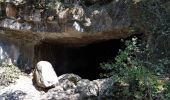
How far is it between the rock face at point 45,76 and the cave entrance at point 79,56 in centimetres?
120

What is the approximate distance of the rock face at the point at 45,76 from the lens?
6629 mm

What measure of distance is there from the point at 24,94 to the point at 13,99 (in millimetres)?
236

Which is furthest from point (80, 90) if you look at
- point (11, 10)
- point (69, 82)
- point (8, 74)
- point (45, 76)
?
point (11, 10)

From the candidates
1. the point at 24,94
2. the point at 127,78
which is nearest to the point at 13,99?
the point at 24,94

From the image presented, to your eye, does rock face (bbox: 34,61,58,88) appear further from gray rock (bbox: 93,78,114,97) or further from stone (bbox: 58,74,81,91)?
gray rock (bbox: 93,78,114,97)

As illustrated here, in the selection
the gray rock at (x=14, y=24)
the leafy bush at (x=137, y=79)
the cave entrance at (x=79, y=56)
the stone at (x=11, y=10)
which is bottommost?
the cave entrance at (x=79, y=56)

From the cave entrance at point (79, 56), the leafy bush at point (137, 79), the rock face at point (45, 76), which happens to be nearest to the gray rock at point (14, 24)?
the cave entrance at point (79, 56)

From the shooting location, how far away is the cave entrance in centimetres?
862

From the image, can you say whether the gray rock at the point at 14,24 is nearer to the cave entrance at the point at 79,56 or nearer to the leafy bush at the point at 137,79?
the cave entrance at the point at 79,56

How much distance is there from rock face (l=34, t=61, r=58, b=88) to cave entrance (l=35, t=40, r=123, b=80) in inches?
47.3

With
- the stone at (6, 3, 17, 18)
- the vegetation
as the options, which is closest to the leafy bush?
the vegetation

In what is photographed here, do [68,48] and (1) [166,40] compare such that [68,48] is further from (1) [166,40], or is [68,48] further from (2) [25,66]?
(1) [166,40]

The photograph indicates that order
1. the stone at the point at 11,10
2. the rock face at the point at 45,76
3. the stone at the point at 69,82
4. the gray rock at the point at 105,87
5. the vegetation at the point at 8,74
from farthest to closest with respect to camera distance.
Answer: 1. the stone at the point at 11,10
2. the vegetation at the point at 8,74
3. the rock face at the point at 45,76
4. the stone at the point at 69,82
5. the gray rock at the point at 105,87

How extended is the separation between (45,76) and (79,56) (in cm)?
357
